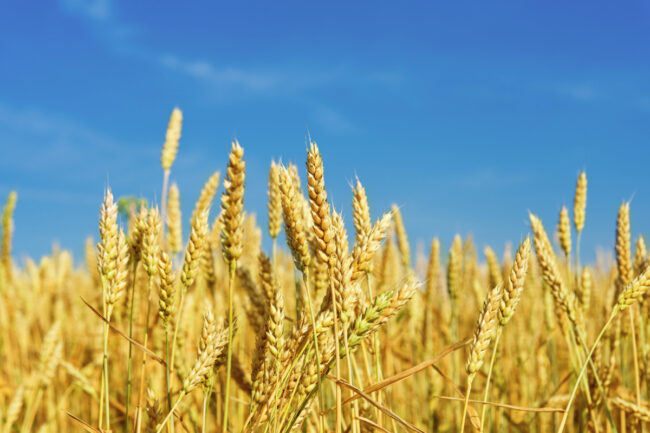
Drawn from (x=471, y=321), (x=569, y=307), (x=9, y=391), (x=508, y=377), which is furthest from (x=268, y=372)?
(x=471, y=321)

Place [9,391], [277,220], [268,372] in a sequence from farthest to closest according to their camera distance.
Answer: [9,391]
[277,220]
[268,372]

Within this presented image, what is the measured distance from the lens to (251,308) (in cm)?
194

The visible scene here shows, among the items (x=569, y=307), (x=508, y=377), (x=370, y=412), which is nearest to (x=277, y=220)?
(x=370, y=412)

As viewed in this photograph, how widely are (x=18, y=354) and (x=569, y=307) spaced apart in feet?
12.5

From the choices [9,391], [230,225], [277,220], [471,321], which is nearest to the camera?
[230,225]

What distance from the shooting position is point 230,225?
3.66ft

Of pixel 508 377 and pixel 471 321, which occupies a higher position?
pixel 471 321

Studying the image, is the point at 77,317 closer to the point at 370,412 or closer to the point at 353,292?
the point at 370,412

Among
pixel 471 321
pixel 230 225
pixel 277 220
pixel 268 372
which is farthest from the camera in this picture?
pixel 471 321

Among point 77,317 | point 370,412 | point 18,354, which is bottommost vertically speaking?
point 370,412

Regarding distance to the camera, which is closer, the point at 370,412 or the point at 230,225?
the point at 230,225

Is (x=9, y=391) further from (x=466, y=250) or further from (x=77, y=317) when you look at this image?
(x=466, y=250)

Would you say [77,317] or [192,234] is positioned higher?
A: [77,317]

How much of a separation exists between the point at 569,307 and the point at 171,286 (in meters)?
1.20
